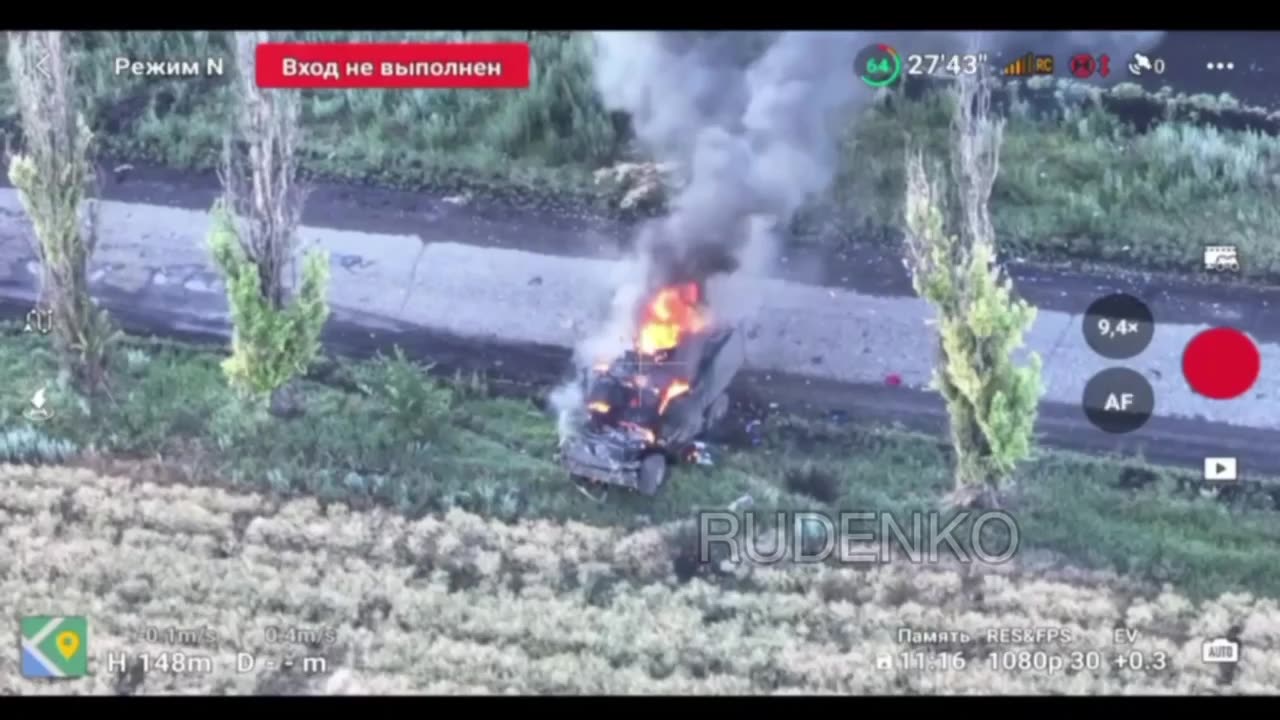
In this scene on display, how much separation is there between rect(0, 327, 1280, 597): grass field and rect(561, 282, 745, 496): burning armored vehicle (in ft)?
0.22

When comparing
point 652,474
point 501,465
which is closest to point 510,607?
point 501,465

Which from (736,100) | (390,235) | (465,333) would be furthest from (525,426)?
(736,100)

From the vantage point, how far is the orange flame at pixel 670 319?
5.14 meters

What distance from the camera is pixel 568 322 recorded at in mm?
5199

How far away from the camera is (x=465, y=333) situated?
5254 millimetres

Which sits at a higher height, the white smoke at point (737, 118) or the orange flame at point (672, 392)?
the white smoke at point (737, 118)

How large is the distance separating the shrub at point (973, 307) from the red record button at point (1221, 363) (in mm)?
411

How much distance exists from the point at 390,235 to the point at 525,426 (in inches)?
26.0

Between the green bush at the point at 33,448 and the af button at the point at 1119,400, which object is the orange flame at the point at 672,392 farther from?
the green bush at the point at 33,448

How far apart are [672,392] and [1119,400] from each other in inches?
46.2

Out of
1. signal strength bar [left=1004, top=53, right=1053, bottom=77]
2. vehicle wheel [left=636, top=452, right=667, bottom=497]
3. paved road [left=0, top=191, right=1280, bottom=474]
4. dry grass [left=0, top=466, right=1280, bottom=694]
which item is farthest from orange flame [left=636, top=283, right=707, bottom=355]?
signal strength bar [left=1004, top=53, right=1053, bottom=77]

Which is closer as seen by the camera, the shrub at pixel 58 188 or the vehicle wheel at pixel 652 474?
the vehicle wheel at pixel 652 474

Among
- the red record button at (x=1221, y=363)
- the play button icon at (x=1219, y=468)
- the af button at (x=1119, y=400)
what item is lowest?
the play button icon at (x=1219, y=468)
